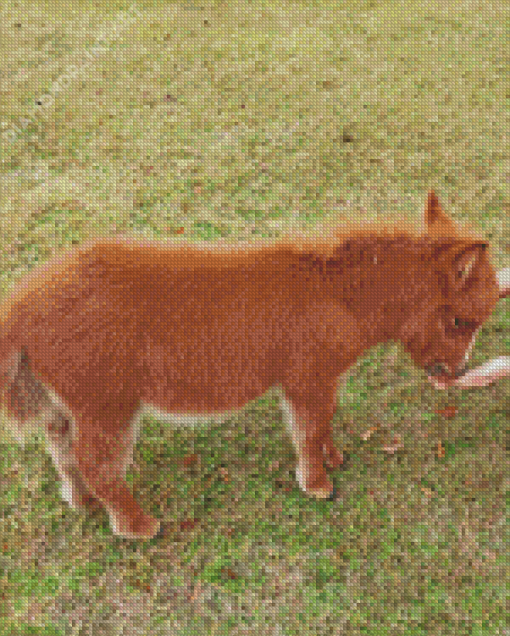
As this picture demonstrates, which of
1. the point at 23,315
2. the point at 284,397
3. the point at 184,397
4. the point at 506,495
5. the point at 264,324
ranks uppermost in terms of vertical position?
the point at 23,315

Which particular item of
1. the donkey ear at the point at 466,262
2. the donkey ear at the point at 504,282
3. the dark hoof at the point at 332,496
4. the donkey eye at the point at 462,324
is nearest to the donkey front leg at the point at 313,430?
the dark hoof at the point at 332,496

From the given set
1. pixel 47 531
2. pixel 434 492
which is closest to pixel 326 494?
pixel 434 492

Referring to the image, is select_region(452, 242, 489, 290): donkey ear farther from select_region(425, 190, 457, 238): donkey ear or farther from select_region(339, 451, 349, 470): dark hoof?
select_region(339, 451, 349, 470): dark hoof

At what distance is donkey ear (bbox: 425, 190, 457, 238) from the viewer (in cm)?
272

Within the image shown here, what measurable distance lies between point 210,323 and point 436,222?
1041mm

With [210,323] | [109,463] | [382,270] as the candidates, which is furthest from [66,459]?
[382,270]

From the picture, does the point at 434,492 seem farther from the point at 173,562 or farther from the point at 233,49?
the point at 233,49

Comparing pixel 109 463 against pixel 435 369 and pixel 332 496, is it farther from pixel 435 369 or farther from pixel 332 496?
pixel 435 369

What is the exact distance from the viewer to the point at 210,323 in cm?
258

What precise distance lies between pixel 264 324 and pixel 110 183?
281 cm

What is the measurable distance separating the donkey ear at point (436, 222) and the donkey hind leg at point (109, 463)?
1483mm

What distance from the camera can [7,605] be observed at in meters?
3.03

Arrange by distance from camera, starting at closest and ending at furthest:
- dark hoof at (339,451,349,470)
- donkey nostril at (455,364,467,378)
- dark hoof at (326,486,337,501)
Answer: donkey nostril at (455,364,467,378)
dark hoof at (326,486,337,501)
dark hoof at (339,451,349,470)

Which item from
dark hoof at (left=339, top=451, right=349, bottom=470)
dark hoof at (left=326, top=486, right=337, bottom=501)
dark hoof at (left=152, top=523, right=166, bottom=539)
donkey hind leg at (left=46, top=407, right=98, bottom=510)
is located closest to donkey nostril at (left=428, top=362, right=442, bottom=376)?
dark hoof at (left=339, top=451, right=349, bottom=470)
